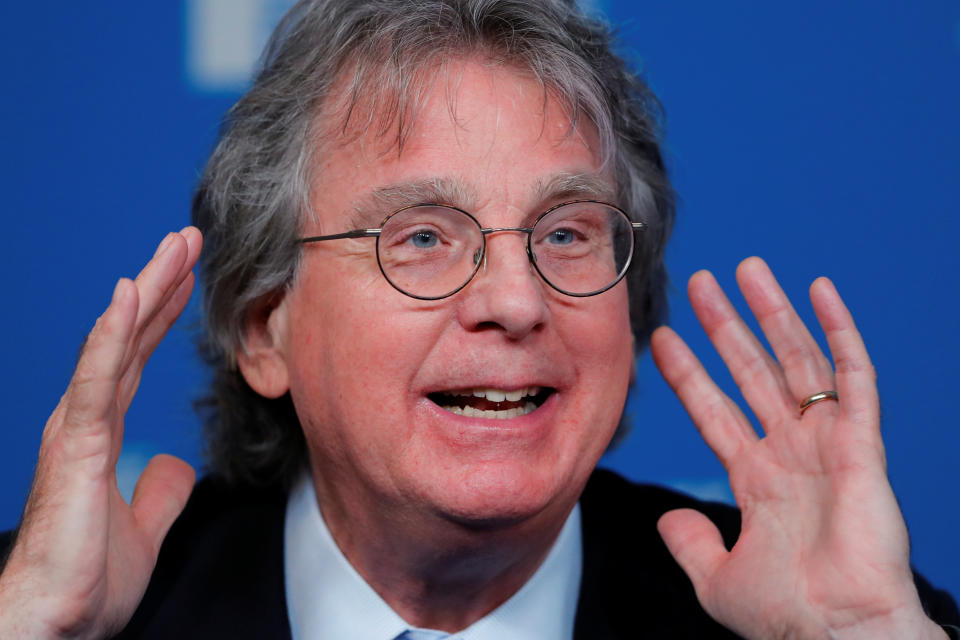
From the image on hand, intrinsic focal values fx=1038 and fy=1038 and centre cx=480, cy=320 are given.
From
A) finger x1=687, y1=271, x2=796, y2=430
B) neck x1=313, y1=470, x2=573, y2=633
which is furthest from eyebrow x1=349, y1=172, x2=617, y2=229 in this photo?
neck x1=313, y1=470, x2=573, y2=633

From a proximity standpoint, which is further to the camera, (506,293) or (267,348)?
(267,348)

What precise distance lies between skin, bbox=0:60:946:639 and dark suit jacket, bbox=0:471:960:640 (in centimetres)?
20

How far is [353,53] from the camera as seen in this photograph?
215cm

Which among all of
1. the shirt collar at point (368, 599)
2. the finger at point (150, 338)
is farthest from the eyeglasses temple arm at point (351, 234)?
the shirt collar at point (368, 599)

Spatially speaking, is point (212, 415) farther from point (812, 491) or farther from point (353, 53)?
point (812, 491)

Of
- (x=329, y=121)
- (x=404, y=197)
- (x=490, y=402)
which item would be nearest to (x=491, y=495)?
(x=490, y=402)

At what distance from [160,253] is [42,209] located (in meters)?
1.57

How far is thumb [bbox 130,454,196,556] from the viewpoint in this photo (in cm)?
206

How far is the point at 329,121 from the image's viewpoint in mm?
2141

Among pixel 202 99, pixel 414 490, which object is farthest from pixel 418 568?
pixel 202 99

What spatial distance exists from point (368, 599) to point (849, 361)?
1.11 meters

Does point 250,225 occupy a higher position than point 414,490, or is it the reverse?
point 250,225

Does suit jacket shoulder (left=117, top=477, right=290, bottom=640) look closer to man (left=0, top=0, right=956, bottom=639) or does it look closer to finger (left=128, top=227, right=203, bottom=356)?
man (left=0, top=0, right=956, bottom=639)

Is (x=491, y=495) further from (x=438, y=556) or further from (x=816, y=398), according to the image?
(x=816, y=398)
